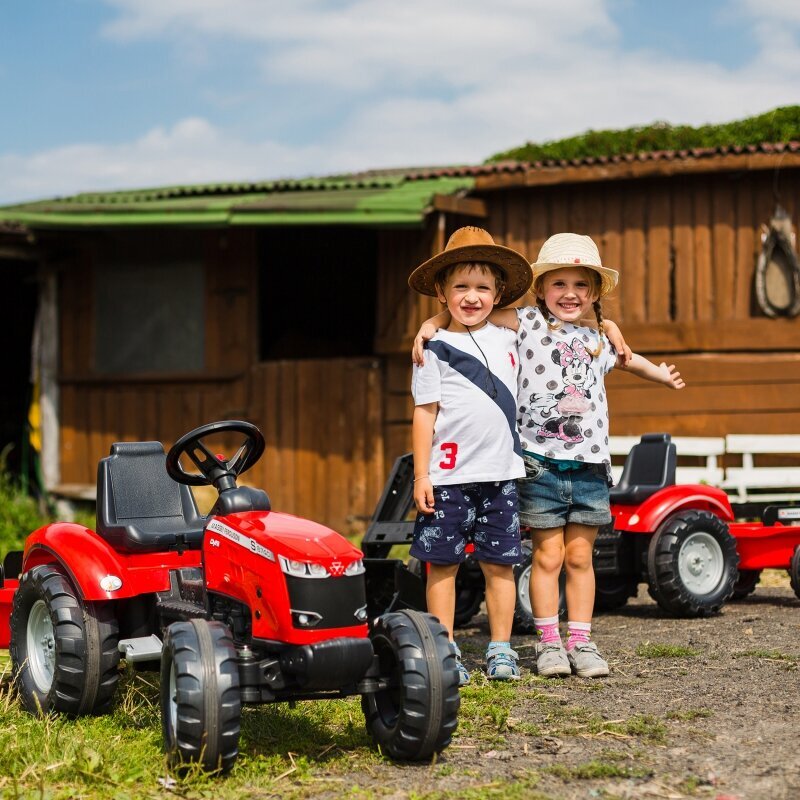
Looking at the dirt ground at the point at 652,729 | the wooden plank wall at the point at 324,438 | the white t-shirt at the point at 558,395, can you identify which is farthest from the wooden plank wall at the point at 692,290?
the white t-shirt at the point at 558,395

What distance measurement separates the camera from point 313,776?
3564mm

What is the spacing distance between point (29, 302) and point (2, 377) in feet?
3.77

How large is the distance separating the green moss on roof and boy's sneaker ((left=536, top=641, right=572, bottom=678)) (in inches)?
291

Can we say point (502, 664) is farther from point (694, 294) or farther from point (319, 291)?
point (319, 291)

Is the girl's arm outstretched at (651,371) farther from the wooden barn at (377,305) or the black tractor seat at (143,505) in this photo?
the wooden barn at (377,305)

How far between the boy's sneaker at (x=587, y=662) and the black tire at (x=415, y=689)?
131 centimetres

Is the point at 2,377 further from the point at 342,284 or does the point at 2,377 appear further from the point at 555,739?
the point at 555,739

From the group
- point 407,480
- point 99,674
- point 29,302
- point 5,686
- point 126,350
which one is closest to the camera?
point 99,674

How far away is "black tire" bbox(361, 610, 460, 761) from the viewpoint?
3.56 meters

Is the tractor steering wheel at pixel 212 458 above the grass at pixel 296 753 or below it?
above

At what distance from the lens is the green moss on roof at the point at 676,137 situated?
1136 cm

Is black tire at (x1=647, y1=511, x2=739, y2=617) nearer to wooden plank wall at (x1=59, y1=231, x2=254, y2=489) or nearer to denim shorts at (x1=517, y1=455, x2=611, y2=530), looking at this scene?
denim shorts at (x1=517, y1=455, x2=611, y2=530)

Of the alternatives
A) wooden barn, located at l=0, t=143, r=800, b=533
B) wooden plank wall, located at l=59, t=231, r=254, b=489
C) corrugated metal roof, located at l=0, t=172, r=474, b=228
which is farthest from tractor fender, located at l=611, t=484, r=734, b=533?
wooden plank wall, located at l=59, t=231, r=254, b=489

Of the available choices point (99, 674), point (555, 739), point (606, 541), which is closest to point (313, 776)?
point (555, 739)
